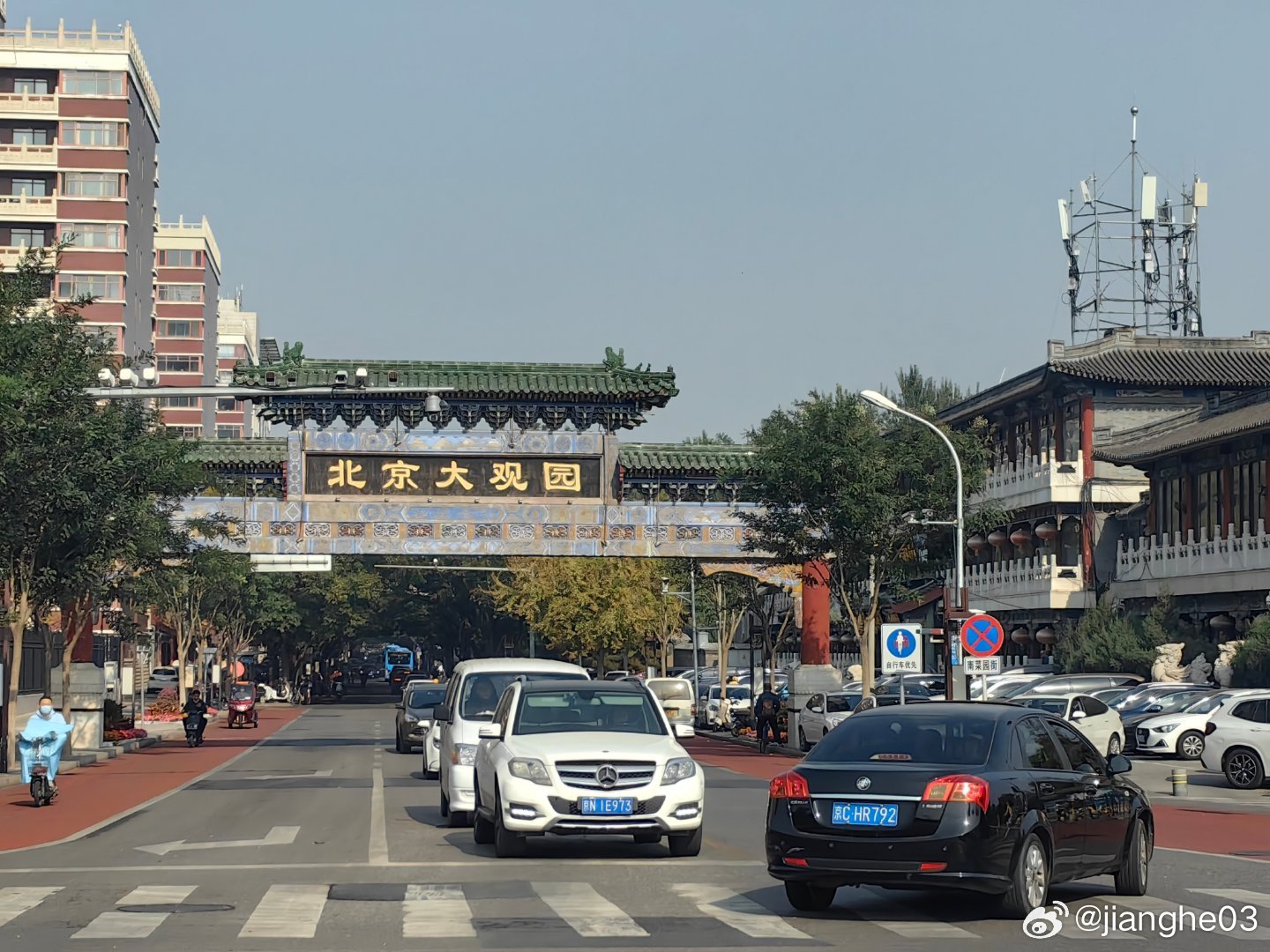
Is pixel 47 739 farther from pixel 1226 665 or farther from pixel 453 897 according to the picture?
pixel 1226 665

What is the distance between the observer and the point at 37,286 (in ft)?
104

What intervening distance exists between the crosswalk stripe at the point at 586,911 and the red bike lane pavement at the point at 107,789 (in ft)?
23.5

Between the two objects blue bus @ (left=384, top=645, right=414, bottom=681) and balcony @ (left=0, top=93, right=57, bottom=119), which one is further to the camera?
blue bus @ (left=384, top=645, right=414, bottom=681)

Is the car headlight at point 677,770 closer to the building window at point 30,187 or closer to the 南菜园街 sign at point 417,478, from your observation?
the 南菜园街 sign at point 417,478

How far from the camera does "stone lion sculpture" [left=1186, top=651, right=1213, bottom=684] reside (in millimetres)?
51875

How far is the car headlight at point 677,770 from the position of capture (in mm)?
16641

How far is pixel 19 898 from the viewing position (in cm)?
1387

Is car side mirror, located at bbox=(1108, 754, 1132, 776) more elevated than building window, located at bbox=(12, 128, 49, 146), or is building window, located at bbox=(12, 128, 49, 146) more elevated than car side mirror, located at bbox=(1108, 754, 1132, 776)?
building window, located at bbox=(12, 128, 49, 146)

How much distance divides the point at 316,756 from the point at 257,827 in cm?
2013

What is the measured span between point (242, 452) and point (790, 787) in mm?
33987

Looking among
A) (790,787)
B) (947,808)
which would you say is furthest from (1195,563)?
(947,808)

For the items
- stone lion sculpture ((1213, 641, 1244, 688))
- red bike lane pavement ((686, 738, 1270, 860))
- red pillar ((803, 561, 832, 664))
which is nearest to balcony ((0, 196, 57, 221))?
red pillar ((803, 561, 832, 664))

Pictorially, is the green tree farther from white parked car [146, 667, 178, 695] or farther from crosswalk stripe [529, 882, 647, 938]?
white parked car [146, 667, 178, 695]

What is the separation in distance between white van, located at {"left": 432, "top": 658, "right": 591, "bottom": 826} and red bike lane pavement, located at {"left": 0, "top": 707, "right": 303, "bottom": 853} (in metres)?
4.25
